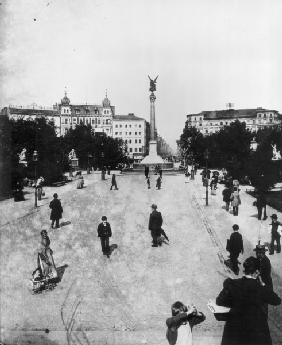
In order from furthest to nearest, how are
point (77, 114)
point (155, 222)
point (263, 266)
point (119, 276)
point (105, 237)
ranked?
point (77, 114) < point (155, 222) < point (105, 237) < point (119, 276) < point (263, 266)

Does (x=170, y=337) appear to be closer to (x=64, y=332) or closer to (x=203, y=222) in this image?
(x=64, y=332)

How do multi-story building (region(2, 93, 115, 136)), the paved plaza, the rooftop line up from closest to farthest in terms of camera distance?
the paved plaza, multi-story building (region(2, 93, 115, 136)), the rooftop

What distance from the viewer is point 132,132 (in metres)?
138

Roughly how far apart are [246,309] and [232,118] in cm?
13505

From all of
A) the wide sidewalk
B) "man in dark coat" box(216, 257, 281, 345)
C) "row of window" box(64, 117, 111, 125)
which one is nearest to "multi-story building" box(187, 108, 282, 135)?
"row of window" box(64, 117, 111, 125)

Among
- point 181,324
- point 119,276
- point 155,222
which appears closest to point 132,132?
point 155,222

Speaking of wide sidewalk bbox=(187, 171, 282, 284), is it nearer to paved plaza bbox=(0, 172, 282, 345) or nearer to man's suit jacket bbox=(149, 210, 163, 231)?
paved plaza bbox=(0, 172, 282, 345)

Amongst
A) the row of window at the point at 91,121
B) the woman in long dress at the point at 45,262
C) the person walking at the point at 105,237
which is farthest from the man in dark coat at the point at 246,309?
the row of window at the point at 91,121

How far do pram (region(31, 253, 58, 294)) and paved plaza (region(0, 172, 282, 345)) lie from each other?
25 cm

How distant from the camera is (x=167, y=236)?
49.3ft

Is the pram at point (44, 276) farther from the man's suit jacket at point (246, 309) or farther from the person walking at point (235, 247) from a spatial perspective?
the man's suit jacket at point (246, 309)

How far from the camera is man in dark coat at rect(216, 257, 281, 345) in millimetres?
4961

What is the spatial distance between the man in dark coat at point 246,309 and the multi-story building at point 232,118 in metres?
126

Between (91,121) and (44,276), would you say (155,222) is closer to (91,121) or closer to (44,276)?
(44,276)
